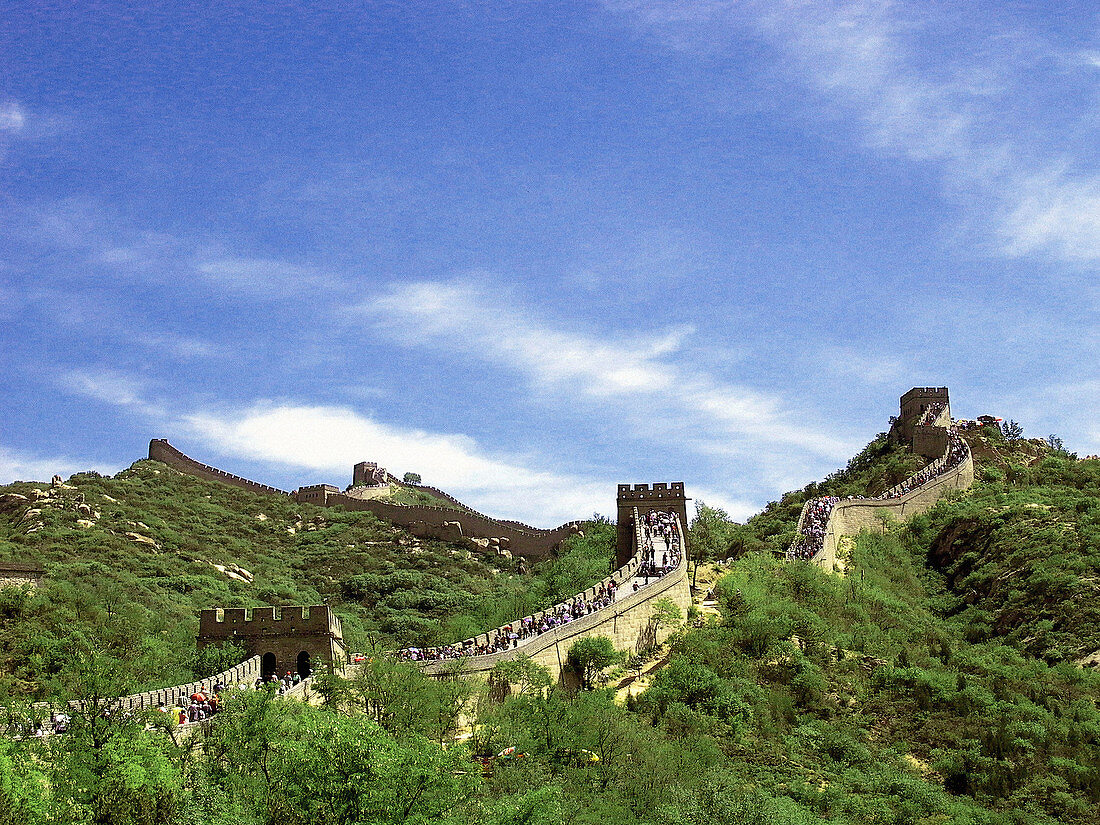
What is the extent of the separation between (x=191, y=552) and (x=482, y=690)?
44.6 meters

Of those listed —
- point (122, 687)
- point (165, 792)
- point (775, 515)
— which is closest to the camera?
point (165, 792)

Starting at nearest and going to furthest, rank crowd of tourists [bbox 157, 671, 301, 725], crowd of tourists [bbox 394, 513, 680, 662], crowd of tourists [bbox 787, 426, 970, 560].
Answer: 1. crowd of tourists [bbox 157, 671, 301, 725]
2. crowd of tourists [bbox 394, 513, 680, 662]
3. crowd of tourists [bbox 787, 426, 970, 560]

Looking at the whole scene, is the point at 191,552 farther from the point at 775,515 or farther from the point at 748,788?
the point at 748,788

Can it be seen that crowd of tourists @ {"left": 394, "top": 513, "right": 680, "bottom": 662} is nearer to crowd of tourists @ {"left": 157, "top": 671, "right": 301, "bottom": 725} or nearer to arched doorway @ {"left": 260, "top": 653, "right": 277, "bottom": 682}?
arched doorway @ {"left": 260, "top": 653, "right": 277, "bottom": 682}

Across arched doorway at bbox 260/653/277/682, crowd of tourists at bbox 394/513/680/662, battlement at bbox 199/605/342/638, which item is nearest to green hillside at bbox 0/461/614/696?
battlement at bbox 199/605/342/638

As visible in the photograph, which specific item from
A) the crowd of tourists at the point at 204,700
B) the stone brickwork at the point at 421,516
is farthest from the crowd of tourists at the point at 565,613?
the stone brickwork at the point at 421,516

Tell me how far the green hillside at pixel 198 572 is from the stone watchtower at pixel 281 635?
142cm

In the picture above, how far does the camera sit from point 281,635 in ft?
137

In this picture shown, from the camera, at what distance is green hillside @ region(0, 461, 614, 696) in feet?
161

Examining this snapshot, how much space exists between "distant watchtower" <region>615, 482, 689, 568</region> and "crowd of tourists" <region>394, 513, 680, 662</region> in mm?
2119

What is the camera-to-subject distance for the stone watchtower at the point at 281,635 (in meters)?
41.3

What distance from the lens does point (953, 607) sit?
186 ft

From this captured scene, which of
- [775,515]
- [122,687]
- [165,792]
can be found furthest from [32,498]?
[165,792]

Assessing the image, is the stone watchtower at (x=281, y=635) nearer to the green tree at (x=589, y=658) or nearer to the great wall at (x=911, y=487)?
the green tree at (x=589, y=658)
